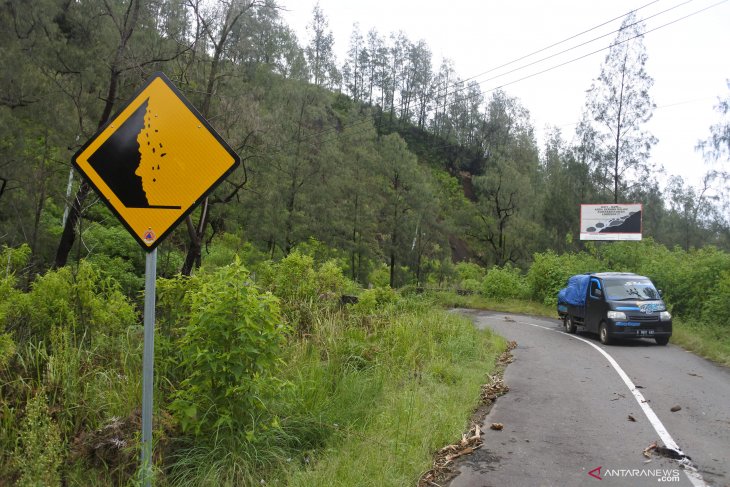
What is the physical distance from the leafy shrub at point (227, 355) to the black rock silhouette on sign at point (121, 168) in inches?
51.7

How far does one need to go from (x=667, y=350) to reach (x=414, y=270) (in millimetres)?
31814

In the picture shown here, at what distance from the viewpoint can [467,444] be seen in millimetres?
6344

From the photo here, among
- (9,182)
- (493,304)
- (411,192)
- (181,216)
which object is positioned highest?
(411,192)

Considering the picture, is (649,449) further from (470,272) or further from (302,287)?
(470,272)

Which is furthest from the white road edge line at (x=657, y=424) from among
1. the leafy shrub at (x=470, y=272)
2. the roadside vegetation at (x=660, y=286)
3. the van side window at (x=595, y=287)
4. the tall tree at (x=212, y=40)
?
the leafy shrub at (x=470, y=272)

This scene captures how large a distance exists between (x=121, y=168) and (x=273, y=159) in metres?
29.4

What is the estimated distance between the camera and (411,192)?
45000 millimetres

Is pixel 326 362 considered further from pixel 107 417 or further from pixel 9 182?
pixel 9 182

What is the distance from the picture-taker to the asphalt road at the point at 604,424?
18.3 ft

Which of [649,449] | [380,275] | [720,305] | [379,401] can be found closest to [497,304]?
[380,275]

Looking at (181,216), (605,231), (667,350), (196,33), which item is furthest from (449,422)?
(605,231)

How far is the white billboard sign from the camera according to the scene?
2948 centimetres

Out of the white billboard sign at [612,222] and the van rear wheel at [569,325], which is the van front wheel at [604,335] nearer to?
the van rear wheel at [569,325]

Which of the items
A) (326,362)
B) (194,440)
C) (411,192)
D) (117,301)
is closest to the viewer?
(194,440)
